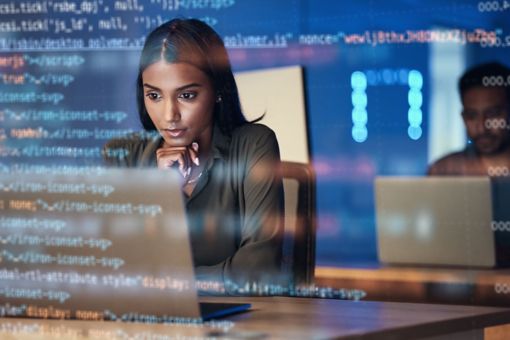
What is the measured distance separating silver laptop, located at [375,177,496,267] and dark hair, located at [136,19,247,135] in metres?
0.36

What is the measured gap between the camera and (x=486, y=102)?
2000 millimetres

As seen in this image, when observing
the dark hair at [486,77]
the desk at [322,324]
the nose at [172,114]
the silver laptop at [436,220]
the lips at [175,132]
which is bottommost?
the desk at [322,324]

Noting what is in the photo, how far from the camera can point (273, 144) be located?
2197 mm

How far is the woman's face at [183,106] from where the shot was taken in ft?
7.16

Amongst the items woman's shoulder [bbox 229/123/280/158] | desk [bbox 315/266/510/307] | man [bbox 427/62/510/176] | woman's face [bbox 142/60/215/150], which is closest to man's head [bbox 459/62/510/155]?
man [bbox 427/62/510/176]

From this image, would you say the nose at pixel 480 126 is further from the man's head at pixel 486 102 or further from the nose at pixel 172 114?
the nose at pixel 172 114

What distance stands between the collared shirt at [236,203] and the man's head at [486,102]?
1.32 ft

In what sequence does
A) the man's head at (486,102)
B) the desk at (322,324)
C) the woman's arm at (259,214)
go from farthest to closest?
the woman's arm at (259,214)
the man's head at (486,102)
the desk at (322,324)

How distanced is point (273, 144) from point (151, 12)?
1.20 feet

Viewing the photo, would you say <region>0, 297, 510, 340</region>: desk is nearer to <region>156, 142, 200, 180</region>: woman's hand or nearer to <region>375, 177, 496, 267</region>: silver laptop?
<region>375, 177, 496, 267</region>: silver laptop

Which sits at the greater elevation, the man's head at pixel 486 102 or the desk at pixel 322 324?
the man's head at pixel 486 102

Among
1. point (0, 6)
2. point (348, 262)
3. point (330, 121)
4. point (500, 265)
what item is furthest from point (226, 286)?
point (0, 6)

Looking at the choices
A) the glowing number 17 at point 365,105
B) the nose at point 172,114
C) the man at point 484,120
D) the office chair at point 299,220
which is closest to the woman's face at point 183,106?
the nose at point 172,114

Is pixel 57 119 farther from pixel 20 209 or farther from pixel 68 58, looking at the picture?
pixel 20 209
